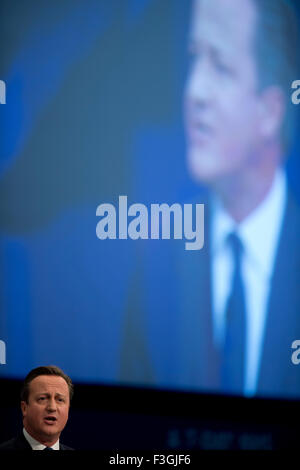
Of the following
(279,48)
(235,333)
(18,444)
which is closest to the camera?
(18,444)

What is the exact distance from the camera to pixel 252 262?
4359 mm

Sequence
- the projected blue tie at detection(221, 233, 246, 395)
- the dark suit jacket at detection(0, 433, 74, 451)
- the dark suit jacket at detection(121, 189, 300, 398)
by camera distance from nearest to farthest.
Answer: the dark suit jacket at detection(0, 433, 74, 451), the dark suit jacket at detection(121, 189, 300, 398), the projected blue tie at detection(221, 233, 246, 395)

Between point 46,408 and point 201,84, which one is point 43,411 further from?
point 201,84

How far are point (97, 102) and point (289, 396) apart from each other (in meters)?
1.91

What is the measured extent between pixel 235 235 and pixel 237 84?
797 millimetres

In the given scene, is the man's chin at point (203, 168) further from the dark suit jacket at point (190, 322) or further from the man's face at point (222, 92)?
the dark suit jacket at point (190, 322)

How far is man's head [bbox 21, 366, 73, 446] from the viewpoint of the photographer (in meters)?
2.18

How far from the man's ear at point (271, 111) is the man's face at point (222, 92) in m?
0.03

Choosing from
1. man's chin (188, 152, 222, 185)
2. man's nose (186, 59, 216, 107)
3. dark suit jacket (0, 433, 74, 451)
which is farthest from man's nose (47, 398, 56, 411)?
man's nose (186, 59, 216, 107)

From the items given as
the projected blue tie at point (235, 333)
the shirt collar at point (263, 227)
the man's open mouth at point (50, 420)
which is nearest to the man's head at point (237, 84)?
the shirt collar at point (263, 227)

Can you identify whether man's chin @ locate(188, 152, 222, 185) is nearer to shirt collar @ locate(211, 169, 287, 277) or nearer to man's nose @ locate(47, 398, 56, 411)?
shirt collar @ locate(211, 169, 287, 277)

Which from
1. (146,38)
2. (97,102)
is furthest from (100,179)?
(146,38)

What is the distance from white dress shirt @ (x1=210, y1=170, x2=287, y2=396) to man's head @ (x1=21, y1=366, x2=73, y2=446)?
2.12m

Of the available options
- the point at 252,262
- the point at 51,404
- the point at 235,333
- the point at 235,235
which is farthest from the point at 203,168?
the point at 51,404
